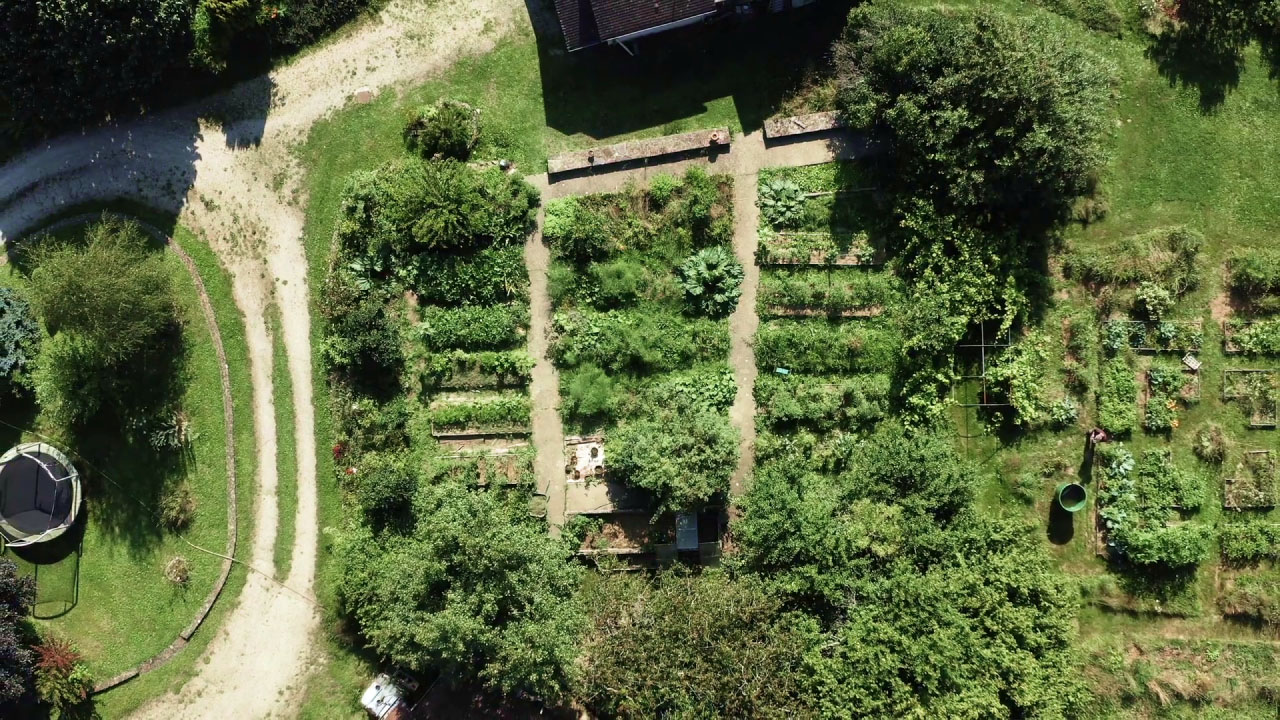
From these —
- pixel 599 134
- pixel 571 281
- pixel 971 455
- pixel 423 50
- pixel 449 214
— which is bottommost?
pixel 971 455

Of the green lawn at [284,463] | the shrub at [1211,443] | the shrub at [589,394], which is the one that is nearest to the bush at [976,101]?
the shrub at [1211,443]

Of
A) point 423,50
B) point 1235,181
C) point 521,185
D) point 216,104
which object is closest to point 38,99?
point 216,104

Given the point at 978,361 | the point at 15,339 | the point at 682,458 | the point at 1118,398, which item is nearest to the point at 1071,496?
the point at 1118,398

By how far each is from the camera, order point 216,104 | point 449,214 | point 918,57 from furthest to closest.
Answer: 1. point 216,104
2. point 449,214
3. point 918,57

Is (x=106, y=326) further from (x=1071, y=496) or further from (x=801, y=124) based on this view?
(x=1071, y=496)

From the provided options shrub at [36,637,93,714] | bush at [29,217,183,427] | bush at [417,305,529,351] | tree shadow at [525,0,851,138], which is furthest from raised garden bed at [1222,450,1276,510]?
shrub at [36,637,93,714]

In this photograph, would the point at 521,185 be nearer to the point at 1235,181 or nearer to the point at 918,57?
the point at 918,57

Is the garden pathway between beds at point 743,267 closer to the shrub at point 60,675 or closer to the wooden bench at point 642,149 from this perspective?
the wooden bench at point 642,149
